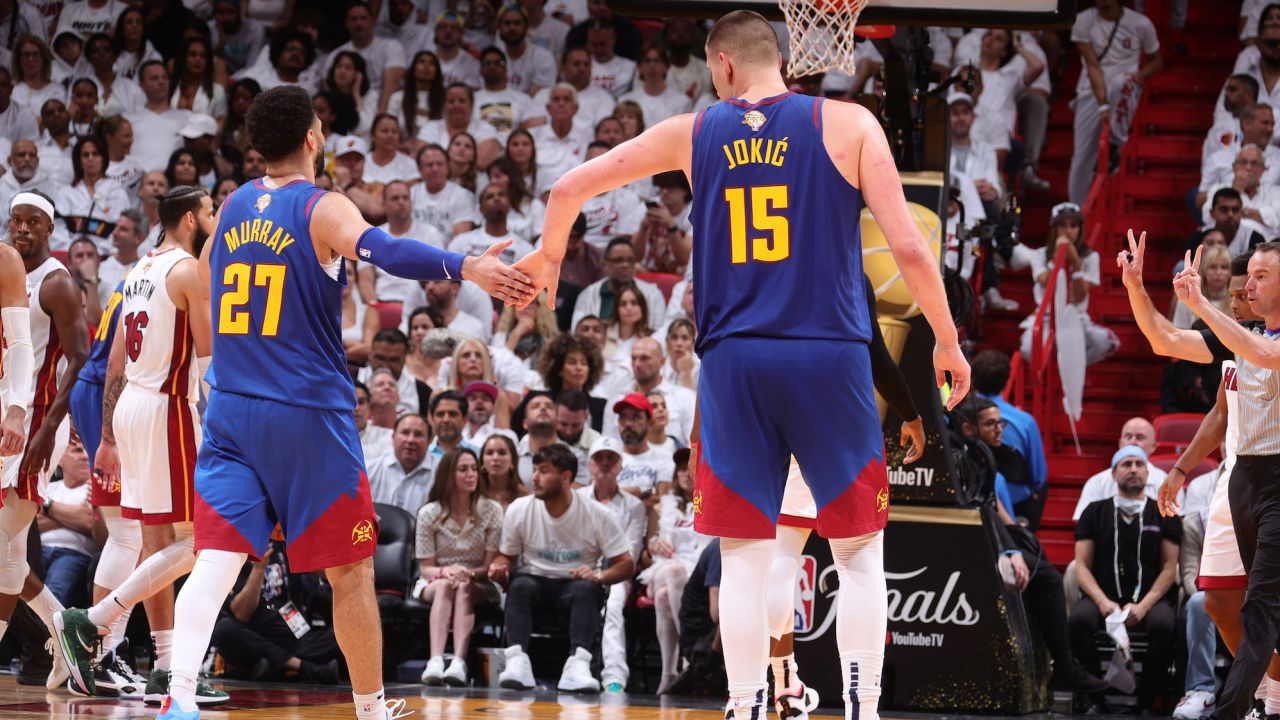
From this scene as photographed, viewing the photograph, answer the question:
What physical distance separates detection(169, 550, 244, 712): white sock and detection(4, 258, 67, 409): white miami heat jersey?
3.11 m

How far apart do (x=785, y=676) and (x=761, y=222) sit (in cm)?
227

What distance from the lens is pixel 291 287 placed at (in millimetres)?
5297

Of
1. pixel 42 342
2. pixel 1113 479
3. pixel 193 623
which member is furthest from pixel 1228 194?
pixel 193 623

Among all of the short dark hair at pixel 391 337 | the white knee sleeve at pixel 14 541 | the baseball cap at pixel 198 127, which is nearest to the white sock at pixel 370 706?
the white knee sleeve at pixel 14 541

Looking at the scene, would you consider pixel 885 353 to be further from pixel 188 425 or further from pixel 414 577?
pixel 414 577

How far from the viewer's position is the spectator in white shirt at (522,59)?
15508 millimetres

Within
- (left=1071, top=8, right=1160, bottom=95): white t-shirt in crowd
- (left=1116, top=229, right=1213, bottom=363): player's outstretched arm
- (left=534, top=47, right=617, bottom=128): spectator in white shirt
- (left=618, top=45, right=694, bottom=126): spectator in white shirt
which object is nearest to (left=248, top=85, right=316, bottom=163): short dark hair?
(left=1116, top=229, right=1213, bottom=363): player's outstretched arm

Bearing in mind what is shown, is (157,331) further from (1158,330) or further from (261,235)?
(1158,330)

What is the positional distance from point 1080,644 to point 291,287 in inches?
236

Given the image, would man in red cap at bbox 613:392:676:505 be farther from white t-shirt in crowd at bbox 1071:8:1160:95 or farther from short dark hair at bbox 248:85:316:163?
white t-shirt in crowd at bbox 1071:8:1160:95

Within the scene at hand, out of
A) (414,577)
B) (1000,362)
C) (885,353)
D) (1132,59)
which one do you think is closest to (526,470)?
(414,577)

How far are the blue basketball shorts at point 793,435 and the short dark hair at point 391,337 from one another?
7016 mm

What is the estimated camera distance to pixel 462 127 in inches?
578

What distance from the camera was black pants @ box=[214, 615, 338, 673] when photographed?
9148mm
